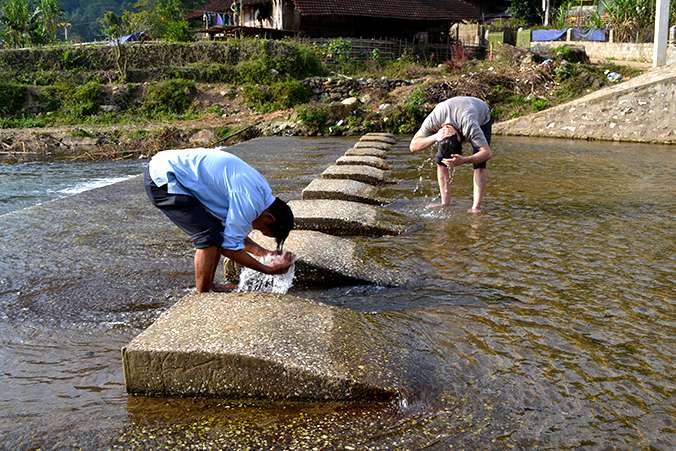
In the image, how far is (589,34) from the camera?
→ 1249 inches

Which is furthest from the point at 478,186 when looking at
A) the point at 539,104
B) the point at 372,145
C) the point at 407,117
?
the point at 539,104

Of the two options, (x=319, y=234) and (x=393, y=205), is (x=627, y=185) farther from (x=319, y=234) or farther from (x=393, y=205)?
(x=319, y=234)

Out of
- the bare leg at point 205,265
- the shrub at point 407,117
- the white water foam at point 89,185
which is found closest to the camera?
the bare leg at point 205,265

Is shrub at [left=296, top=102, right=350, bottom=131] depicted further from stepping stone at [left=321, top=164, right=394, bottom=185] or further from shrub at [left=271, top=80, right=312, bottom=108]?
stepping stone at [left=321, top=164, right=394, bottom=185]

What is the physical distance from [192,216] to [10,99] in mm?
25605

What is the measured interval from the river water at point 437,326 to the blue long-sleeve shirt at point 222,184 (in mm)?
922

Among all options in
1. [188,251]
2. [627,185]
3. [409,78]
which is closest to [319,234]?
[188,251]

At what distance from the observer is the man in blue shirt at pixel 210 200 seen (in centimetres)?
394

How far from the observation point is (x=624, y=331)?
13.0 ft

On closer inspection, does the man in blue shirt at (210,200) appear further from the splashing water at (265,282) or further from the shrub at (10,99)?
the shrub at (10,99)

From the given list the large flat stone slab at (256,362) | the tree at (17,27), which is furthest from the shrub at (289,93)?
the large flat stone slab at (256,362)

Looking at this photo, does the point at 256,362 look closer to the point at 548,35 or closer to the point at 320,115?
the point at 320,115

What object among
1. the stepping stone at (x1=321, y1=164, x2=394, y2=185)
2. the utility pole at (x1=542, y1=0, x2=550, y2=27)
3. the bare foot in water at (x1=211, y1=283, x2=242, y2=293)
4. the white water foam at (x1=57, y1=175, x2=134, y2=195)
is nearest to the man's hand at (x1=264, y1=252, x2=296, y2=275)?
the bare foot in water at (x1=211, y1=283, x2=242, y2=293)

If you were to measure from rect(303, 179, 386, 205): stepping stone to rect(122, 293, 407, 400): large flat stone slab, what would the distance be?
418 centimetres
